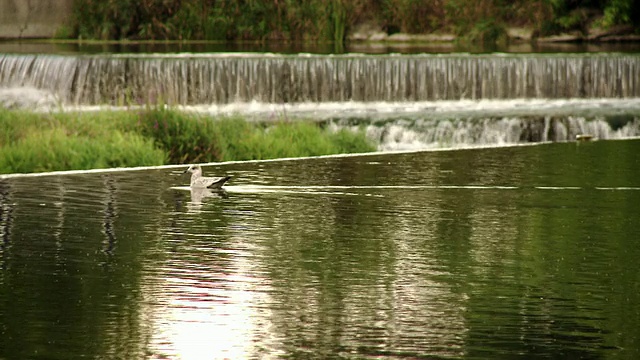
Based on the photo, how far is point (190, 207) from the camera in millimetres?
11977

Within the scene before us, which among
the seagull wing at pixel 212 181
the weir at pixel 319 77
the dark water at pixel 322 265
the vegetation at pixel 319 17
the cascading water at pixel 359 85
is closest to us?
the dark water at pixel 322 265

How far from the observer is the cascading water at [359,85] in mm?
25500

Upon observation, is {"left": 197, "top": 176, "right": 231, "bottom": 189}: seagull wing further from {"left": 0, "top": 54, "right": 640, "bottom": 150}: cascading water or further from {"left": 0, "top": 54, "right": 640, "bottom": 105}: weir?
{"left": 0, "top": 54, "right": 640, "bottom": 105}: weir

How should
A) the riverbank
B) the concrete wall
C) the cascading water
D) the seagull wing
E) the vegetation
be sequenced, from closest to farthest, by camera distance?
1. the seagull wing
2. the cascading water
3. the vegetation
4. the riverbank
5. the concrete wall

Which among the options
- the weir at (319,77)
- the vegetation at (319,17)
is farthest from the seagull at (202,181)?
the vegetation at (319,17)

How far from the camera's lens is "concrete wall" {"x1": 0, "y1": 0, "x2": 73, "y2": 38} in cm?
4153

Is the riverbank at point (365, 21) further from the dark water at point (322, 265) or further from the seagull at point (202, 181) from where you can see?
the seagull at point (202, 181)

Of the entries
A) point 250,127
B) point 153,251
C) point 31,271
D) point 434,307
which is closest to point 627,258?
point 434,307

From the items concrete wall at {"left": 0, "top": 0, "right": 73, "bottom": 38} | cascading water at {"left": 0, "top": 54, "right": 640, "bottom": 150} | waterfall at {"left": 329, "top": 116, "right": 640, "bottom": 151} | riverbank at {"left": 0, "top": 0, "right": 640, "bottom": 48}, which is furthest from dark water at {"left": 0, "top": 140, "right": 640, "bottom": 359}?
concrete wall at {"left": 0, "top": 0, "right": 73, "bottom": 38}

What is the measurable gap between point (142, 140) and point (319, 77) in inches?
412

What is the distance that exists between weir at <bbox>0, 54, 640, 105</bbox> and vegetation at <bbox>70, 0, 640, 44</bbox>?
10.2 m

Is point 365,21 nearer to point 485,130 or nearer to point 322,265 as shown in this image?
point 485,130

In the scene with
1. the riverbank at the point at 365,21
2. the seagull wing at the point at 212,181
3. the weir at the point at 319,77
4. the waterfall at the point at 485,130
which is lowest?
the waterfall at the point at 485,130

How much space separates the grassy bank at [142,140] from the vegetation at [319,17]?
743 inches
